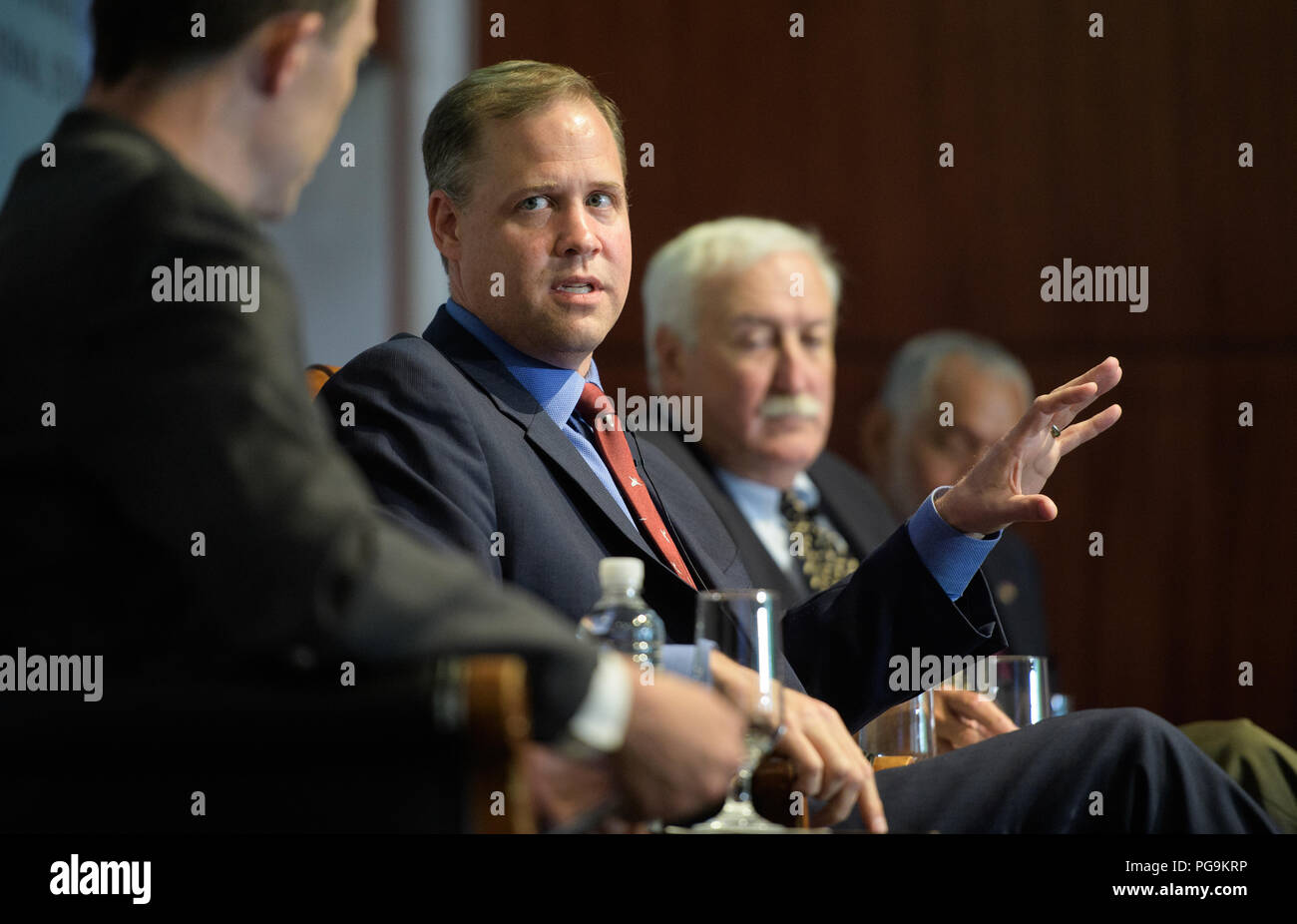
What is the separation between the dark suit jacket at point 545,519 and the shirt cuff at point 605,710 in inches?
21.9

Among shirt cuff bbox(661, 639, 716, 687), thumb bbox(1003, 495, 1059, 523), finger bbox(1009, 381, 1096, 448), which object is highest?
finger bbox(1009, 381, 1096, 448)

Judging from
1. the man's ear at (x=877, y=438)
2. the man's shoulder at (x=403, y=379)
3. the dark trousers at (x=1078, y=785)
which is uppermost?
the man's ear at (x=877, y=438)

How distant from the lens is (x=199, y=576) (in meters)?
0.92

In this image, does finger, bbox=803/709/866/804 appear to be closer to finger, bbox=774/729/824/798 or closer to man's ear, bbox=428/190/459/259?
finger, bbox=774/729/824/798

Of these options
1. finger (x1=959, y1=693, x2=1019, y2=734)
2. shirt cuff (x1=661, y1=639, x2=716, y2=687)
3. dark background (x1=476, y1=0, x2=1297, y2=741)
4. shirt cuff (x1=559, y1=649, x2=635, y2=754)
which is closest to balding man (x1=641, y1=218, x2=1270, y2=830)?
finger (x1=959, y1=693, x2=1019, y2=734)

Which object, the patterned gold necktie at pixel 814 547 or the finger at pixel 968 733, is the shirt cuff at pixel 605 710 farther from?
the patterned gold necktie at pixel 814 547

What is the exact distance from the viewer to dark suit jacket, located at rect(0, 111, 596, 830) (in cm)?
92

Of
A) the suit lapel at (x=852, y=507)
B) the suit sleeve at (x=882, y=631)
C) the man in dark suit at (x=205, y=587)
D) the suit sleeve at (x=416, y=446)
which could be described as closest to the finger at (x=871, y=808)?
the man in dark suit at (x=205, y=587)

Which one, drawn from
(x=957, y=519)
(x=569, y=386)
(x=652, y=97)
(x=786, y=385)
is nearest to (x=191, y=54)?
(x=569, y=386)

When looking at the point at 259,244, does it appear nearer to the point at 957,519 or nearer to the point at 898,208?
the point at 957,519

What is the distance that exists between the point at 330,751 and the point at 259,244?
338 mm

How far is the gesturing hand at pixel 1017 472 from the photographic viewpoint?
70.9 inches

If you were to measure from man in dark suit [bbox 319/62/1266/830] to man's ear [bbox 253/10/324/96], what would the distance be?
1.77 ft
